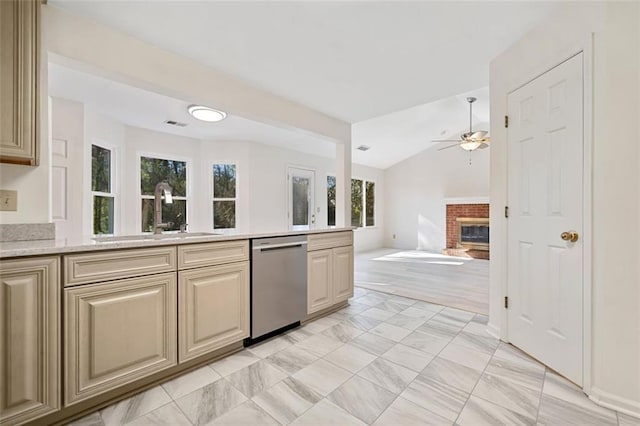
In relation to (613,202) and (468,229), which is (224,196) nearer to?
(613,202)

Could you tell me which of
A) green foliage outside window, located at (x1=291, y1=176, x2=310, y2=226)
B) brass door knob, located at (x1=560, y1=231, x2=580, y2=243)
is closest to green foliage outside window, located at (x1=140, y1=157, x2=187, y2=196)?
green foliage outside window, located at (x1=291, y1=176, x2=310, y2=226)

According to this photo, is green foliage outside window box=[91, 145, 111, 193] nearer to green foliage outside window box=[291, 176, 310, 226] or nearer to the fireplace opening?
green foliage outside window box=[291, 176, 310, 226]

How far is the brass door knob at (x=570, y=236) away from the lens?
1.80 meters

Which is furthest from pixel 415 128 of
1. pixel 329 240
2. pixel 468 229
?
pixel 329 240

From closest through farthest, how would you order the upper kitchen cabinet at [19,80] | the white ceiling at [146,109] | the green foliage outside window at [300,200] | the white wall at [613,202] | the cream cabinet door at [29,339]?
the cream cabinet door at [29,339] → the upper kitchen cabinet at [19,80] → the white wall at [613,202] → the white ceiling at [146,109] → the green foliage outside window at [300,200]

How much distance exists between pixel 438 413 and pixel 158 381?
166 centimetres

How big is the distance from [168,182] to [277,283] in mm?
3277

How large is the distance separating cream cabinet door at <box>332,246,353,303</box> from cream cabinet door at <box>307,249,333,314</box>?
0.08 metres

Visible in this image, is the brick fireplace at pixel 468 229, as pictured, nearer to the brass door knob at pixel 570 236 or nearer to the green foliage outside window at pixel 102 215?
the brass door knob at pixel 570 236

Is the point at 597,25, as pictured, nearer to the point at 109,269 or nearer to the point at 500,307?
the point at 500,307

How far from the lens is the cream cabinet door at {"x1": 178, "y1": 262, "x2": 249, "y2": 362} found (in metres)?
1.91

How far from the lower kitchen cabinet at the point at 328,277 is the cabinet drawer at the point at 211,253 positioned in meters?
0.77

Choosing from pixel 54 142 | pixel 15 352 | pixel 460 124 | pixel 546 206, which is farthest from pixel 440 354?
pixel 460 124

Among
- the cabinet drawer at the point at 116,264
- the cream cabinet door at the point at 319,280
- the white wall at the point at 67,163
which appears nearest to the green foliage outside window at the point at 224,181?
the white wall at the point at 67,163
